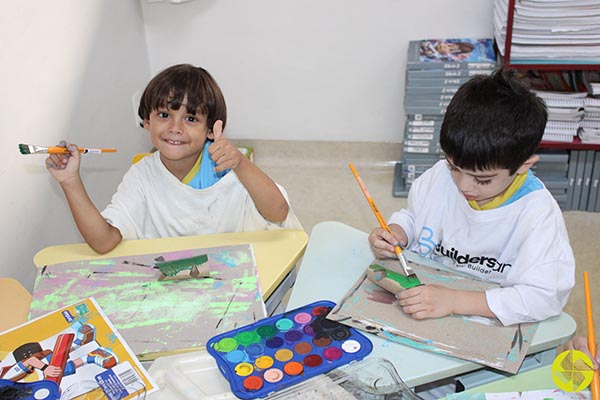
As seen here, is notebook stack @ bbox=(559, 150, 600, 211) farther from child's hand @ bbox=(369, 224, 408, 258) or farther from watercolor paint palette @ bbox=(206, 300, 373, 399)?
watercolor paint palette @ bbox=(206, 300, 373, 399)

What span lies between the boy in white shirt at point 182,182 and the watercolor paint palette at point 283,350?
16.8 inches

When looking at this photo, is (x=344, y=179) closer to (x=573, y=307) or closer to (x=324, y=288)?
(x=573, y=307)

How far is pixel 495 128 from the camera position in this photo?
115 cm

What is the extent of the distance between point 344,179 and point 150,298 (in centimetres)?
176

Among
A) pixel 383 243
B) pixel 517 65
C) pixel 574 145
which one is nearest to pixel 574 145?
pixel 574 145

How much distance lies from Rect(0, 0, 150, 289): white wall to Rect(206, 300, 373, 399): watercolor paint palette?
906mm

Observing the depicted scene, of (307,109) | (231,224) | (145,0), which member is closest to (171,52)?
(145,0)

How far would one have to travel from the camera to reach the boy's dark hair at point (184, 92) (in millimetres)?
1478

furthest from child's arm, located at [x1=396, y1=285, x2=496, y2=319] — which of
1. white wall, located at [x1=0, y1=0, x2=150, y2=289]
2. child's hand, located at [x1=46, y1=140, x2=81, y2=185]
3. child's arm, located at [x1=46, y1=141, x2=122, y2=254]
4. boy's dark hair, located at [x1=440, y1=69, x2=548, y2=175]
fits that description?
white wall, located at [x1=0, y1=0, x2=150, y2=289]

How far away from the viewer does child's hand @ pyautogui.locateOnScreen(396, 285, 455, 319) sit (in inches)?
42.9

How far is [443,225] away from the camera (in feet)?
4.45

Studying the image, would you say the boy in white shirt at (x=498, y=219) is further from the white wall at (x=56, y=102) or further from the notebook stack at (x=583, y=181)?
the notebook stack at (x=583, y=181)

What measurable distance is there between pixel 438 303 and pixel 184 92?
0.78 meters

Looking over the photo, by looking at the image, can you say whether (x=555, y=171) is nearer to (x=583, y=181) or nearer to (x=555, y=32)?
(x=583, y=181)
